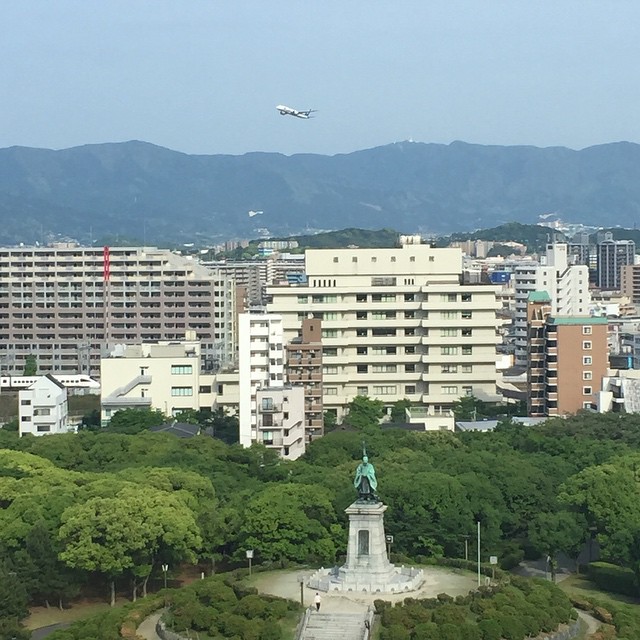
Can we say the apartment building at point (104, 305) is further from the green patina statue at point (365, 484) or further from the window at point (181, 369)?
the green patina statue at point (365, 484)

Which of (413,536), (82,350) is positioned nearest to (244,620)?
(413,536)

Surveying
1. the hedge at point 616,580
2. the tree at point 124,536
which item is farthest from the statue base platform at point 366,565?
the hedge at point 616,580

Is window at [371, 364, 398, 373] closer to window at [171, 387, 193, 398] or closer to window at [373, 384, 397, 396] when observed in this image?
window at [373, 384, 397, 396]

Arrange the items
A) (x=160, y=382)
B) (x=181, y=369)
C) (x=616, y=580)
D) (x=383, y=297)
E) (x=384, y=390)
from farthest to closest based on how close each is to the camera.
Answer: (x=384, y=390), (x=383, y=297), (x=181, y=369), (x=160, y=382), (x=616, y=580)

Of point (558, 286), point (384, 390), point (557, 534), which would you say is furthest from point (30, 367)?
point (557, 534)

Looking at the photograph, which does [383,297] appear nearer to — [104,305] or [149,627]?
[104,305]

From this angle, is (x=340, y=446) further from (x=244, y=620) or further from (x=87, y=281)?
(x=87, y=281)
